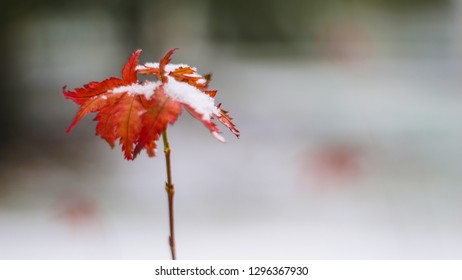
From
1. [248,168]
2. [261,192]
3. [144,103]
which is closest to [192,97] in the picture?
[144,103]

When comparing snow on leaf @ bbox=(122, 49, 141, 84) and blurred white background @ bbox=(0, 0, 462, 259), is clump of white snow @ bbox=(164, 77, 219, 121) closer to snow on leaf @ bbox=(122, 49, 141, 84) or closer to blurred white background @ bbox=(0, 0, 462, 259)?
snow on leaf @ bbox=(122, 49, 141, 84)

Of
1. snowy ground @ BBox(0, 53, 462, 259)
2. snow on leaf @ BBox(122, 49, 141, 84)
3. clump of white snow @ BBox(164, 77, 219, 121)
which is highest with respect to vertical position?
snowy ground @ BBox(0, 53, 462, 259)

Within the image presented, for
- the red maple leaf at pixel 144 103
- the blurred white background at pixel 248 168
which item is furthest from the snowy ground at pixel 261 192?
the red maple leaf at pixel 144 103

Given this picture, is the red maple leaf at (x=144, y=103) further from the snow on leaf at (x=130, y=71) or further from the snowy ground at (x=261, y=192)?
the snowy ground at (x=261, y=192)

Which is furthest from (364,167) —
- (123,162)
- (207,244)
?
(123,162)

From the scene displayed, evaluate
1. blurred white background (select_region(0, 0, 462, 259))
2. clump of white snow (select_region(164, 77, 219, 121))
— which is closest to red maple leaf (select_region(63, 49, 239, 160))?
clump of white snow (select_region(164, 77, 219, 121))

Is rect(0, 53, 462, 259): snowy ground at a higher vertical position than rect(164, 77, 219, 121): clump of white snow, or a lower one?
higher

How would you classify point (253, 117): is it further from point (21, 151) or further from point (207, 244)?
point (207, 244)
